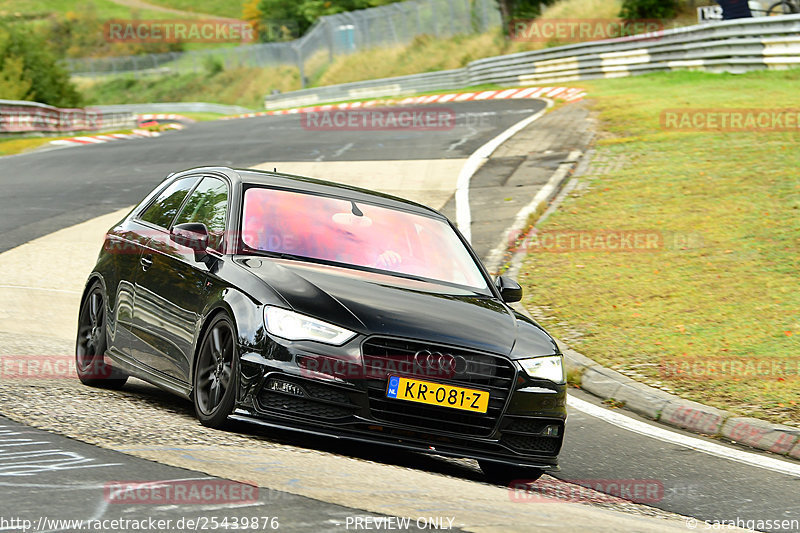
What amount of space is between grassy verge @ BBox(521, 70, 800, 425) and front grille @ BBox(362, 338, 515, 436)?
301cm

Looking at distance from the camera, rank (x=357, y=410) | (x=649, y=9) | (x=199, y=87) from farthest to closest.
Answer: (x=199, y=87)
(x=649, y=9)
(x=357, y=410)

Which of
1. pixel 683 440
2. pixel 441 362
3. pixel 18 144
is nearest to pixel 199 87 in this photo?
pixel 18 144

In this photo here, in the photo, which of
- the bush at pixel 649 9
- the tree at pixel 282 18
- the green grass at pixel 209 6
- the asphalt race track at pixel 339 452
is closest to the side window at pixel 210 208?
the asphalt race track at pixel 339 452

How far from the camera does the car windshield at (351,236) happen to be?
23.1 ft

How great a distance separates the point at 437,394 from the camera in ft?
19.9

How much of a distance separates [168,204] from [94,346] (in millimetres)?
1162

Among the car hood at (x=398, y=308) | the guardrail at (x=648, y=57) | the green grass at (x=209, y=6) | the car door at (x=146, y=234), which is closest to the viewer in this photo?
the car hood at (x=398, y=308)

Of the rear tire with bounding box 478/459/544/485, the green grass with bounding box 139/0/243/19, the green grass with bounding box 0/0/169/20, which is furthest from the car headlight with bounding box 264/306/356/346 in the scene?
the green grass with bounding box 139/0/243/19

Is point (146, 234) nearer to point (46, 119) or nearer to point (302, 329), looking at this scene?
point (302, 329)

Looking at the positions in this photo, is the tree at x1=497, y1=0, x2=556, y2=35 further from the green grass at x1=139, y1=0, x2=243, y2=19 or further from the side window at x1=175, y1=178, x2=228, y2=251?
the green grass at x1=139, y1=0, x2=243, y2=19

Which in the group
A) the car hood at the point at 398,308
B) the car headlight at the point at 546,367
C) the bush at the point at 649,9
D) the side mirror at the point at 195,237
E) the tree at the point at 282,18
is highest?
the tree at the point at 282,18

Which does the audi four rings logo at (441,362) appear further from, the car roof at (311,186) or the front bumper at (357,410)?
the car roof at (311,186)

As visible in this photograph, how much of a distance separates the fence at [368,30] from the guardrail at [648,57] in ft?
24.6

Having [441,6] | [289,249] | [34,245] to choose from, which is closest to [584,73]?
[441,6]
